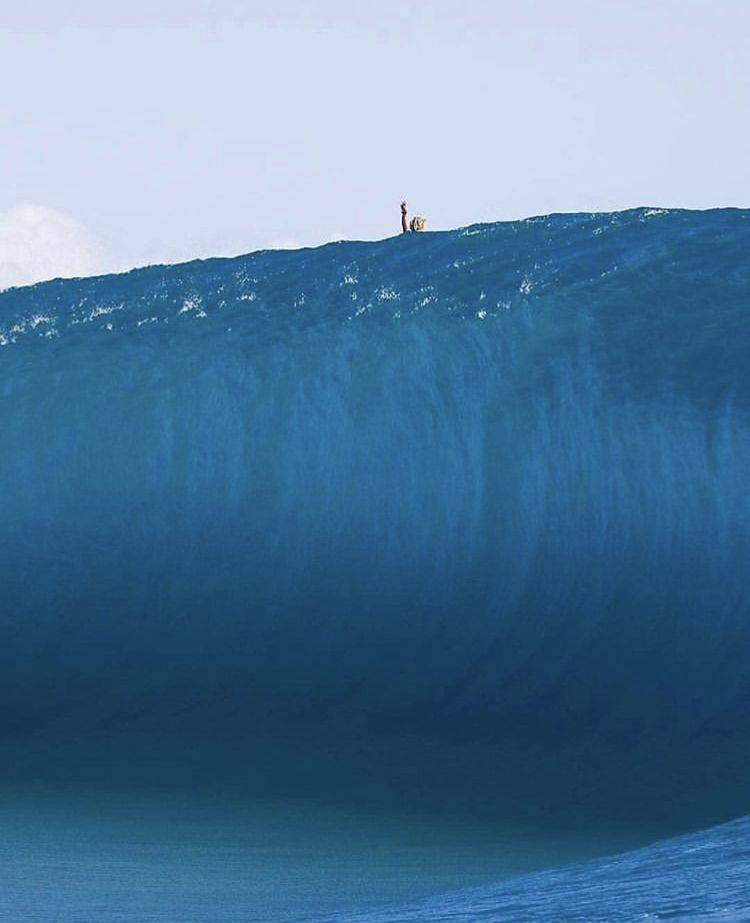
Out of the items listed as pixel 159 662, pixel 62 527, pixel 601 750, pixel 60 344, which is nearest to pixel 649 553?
pixel 601 750

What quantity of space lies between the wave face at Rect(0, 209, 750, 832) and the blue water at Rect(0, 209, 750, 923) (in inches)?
0.5

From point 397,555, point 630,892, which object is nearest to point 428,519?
point 397,555

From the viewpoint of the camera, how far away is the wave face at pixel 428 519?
20.3 ft

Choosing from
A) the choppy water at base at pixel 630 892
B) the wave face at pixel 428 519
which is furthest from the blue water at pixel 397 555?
the choppy water at base at pixel 630 892

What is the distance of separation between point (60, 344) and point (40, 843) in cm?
349

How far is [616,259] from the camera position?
24.6 ft

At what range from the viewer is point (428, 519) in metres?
6.86

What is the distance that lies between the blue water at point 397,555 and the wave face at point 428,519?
13mm

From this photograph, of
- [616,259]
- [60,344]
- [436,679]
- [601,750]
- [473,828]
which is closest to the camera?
[473,828]

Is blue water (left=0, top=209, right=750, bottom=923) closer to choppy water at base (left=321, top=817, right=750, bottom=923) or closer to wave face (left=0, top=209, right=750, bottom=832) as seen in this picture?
Answer: wave face (left=0, top=209, right=750, bottom=832)

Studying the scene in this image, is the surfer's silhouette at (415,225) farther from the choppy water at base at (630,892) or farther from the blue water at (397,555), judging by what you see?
the choppy water at base at (630,892)

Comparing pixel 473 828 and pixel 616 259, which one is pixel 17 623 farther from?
pixel 616 259

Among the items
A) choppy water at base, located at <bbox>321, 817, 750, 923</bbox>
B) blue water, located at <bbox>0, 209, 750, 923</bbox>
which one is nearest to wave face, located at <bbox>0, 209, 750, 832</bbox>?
blue water, located at <bbox>0, 209, 750, 923</bbox>

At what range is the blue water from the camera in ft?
19.4
